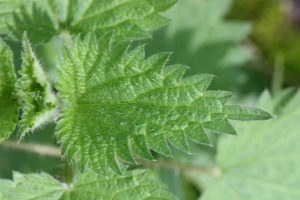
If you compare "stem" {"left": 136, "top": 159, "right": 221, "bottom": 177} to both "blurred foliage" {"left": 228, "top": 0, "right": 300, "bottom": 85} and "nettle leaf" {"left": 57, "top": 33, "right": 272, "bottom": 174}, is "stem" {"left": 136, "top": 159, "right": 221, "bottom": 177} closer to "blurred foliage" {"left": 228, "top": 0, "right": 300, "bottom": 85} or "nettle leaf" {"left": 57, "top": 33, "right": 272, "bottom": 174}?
"nettle leaf" {"left": 57, "top": 33, "right": 272, "bottom": 174}

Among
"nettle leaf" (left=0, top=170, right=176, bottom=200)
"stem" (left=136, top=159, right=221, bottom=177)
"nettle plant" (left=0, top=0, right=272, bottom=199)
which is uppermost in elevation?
"nettle plant" (left=0, top=0, right=272, bottom=199)

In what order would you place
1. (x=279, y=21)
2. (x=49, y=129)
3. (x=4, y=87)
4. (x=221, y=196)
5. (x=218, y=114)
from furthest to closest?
(x=279, y=21), (x=49, y=129), (x=221, y=196), (x=4, y=87), (x=218, y=114)

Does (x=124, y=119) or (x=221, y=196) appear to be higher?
(x=124, y=119)

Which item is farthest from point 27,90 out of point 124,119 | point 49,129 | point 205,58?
point 205,58

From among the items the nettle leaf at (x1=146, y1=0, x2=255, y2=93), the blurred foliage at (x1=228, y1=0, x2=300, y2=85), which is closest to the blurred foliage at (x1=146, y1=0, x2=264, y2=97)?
the nettle leaf at (x1=146, y1=0, x2=255, y2=93)

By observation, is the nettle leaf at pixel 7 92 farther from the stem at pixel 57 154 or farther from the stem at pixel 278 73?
the stem at pixel 278 73

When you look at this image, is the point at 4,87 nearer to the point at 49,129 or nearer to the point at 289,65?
the point at 49,129

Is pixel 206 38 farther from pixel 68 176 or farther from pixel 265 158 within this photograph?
pixel 68 176
